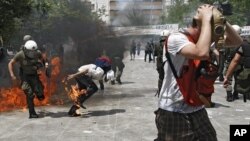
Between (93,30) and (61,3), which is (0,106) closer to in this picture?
(93,30)

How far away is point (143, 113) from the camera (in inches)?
370

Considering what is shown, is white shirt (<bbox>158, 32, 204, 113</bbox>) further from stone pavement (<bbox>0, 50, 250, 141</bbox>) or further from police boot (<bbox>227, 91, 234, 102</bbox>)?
police boot (<bbox>227, 91, 234, 102</bbox>)

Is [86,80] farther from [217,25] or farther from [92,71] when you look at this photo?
[217,25]

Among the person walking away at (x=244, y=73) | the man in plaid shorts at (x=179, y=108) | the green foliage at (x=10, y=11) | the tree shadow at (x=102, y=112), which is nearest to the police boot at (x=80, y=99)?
the tree shadow at (x=102, y=112)

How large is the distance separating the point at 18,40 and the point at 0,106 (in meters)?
16.8

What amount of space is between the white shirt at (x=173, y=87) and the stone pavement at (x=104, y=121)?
3.46m

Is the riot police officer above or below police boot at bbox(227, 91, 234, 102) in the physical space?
above

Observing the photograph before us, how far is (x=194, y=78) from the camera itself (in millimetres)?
3508

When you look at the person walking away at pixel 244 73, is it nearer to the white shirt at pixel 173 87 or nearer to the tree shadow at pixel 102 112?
the tree shadow at pixel 102 112

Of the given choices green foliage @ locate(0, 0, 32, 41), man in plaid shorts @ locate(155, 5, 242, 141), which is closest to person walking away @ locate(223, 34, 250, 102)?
man in plaid shorts @ locate(155, 5, 242, 141)

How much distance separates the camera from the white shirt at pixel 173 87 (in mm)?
3439

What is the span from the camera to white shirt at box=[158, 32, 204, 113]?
3.44m

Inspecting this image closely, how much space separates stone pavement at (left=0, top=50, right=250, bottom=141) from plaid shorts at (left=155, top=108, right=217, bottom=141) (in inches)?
134

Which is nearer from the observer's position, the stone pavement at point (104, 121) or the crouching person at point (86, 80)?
the stone pavement at point (104, 121)
